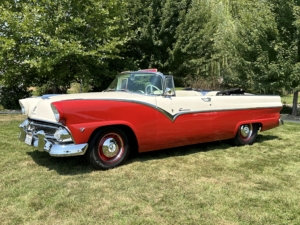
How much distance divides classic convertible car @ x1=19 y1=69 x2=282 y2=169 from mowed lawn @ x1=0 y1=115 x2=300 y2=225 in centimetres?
37

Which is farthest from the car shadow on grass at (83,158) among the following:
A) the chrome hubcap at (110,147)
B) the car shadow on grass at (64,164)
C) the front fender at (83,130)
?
the front fender at (83,130)

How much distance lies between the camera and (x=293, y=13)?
9.86 m

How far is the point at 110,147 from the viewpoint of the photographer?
4.65 meters

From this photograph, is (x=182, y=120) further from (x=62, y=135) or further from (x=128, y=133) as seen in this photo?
(x=62, y=135)

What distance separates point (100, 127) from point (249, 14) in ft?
29.8

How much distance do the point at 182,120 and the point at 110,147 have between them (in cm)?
132

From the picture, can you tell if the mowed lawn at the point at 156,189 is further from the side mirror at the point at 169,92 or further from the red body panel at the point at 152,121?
the side mirror at the point at 169,92

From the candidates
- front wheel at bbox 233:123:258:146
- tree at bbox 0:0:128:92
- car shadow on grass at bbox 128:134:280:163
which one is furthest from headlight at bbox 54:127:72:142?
tree at bbox 0:0:128:92

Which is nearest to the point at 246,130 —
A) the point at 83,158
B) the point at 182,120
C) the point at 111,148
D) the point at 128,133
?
the point at 182,120

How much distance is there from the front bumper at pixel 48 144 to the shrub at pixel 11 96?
894 centimetres

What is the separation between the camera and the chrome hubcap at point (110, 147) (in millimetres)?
4590

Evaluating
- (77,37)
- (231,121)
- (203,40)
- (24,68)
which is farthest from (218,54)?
(231,121)

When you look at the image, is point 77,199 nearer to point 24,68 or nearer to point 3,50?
point 3,50

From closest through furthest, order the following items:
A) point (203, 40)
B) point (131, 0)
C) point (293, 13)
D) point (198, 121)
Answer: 1. point (198, 121)
2. point (293, 13)
3. point (131, 0)
4. point (203, 40)
